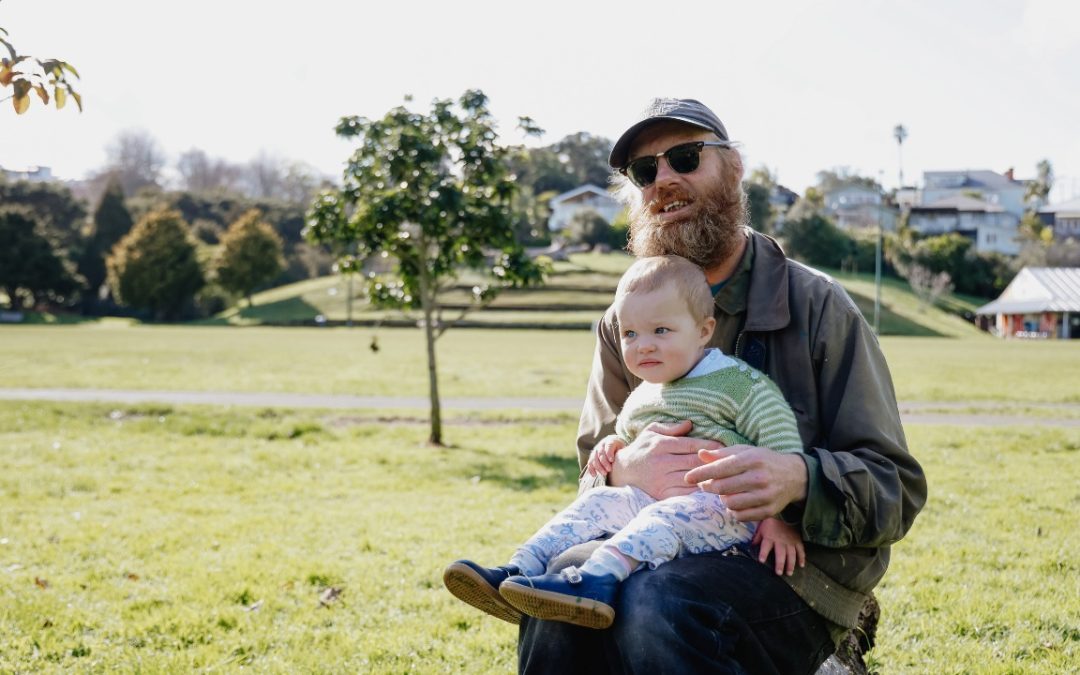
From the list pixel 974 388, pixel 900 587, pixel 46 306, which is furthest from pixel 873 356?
pixel 46 306

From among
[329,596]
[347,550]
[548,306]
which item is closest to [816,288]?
[329,596]

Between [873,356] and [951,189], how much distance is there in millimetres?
158518

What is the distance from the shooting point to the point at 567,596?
2.56 meters

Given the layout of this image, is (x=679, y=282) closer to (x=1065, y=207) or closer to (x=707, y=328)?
(x=707, y=328)

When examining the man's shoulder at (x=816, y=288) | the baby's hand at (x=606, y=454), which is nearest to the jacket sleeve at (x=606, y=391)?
the baby's hand at (x=606, y=454)

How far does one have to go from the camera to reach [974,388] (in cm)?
2077

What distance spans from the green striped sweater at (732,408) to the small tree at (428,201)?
371 inches

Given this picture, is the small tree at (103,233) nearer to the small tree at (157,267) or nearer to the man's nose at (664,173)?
the small tree at (157,267)

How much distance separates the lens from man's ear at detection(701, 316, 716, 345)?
3211mm

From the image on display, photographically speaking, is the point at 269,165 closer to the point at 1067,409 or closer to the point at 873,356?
the point at 1067,409

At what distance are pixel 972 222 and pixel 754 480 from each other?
429 feet

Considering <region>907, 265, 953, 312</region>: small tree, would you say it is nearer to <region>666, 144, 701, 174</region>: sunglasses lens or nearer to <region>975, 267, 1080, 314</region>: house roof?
<region>975, 267, 1080, 314</region>: house roof

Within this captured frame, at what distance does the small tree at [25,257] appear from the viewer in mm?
68500

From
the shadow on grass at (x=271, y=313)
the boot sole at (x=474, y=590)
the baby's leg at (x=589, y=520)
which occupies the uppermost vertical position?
the baby's leg at (x=589, y=520)
